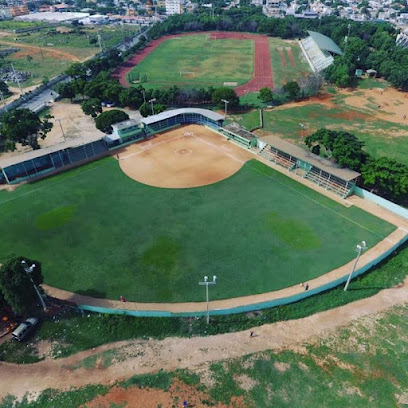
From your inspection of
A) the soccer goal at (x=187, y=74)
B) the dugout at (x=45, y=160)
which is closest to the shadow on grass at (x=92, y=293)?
the dugout at (x=45, y=160)

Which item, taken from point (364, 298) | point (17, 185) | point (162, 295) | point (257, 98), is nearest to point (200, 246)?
point (162, 295)

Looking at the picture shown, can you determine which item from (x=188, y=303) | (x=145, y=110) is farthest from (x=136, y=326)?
(x=145, y=110)

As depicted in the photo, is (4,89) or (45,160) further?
(4,89)

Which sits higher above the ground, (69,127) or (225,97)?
(225,97)

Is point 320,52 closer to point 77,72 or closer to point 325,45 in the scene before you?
point 325,45

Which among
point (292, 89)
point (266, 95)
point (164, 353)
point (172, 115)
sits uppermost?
point (172, 115)
